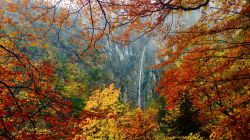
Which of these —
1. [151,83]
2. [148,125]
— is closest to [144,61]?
[151,83]

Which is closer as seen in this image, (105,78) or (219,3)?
(219,3)

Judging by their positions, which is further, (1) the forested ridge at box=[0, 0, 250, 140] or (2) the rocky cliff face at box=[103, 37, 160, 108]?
(2) the rocky cliff face at box=[103, 37, 160, 108]

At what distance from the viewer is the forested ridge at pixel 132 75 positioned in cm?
497

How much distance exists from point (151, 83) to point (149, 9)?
44480mm

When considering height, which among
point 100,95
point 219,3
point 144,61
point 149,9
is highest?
point 144,61

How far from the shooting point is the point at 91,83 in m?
39.1

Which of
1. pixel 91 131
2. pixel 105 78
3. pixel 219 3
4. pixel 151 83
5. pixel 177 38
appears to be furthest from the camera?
pixel 151 83

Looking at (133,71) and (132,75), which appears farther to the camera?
(133,71)

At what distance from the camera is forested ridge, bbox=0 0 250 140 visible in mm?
4973

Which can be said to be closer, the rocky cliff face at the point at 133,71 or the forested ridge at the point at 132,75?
the forested ridge at the point at 132,75

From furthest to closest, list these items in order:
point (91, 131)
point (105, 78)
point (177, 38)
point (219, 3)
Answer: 1. point (105, 78)
2. point (91, 131)
3. point (219, 3)
4. point (177, 38)

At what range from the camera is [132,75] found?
162 feet

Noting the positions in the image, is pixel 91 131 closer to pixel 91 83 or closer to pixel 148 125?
pixel 148 125

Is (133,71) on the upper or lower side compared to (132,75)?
upper
